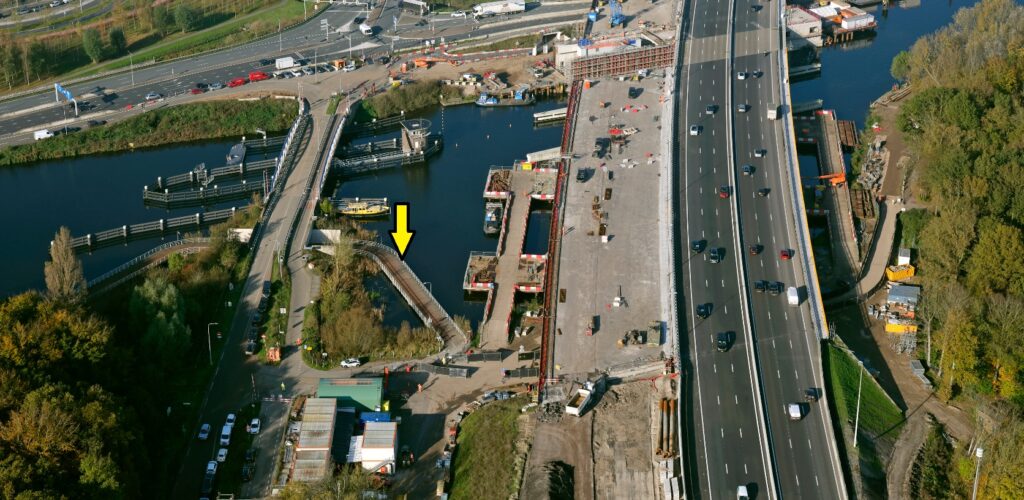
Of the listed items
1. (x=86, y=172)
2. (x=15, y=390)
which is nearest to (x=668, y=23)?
(x=86, y=172)

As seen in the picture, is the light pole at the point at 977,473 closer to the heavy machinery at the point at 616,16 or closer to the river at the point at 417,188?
the river at the point at 417,188

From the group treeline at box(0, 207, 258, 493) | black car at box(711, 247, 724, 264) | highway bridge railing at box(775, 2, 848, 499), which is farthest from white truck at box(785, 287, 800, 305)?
treeline at box(0, 207, 258, 493)

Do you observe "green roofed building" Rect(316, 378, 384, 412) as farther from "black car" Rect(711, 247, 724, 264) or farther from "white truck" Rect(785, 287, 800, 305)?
"white truck" Rect(785, 287, 800, 305)

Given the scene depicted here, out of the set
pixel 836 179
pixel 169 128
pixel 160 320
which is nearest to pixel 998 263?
pixel 836 179

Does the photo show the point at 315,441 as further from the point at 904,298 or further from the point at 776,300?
the point at 904,298

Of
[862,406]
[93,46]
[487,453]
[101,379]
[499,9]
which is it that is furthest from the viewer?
[499,9]

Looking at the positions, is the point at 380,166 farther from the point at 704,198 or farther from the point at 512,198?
the point at 704,198

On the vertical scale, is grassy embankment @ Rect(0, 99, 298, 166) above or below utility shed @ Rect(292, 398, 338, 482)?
above
